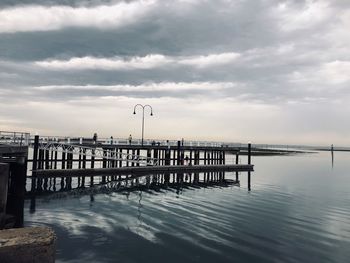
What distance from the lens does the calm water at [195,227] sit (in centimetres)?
1647

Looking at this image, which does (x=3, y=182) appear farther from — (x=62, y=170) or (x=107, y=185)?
(x=62, y=170)

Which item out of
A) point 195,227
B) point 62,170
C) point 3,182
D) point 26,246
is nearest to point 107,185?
point 62,170

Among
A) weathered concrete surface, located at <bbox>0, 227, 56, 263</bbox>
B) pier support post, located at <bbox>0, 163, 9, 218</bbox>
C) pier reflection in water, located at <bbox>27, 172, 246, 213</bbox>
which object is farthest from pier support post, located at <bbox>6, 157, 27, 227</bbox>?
weathered concrete surface, located at <bbox>0, 227, 56, 263</bbox>

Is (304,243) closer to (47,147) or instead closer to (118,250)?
(118,250)

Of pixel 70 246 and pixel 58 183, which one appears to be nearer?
pixel 70 246

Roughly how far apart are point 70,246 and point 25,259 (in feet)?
37.7

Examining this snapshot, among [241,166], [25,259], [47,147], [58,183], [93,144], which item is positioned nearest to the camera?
[25,259]

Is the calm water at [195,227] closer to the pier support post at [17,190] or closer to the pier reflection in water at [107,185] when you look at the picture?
the pier support post at [17,190]

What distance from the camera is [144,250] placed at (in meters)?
16.9

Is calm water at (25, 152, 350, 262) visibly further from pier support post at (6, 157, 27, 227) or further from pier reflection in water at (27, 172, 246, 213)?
pier reflection in water at (27, 172, 246, 213)

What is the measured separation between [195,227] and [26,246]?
16.4 metres

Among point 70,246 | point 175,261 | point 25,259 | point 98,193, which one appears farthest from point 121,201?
point 25,259

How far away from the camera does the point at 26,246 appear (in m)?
6.15

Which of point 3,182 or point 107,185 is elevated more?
point 3,182
